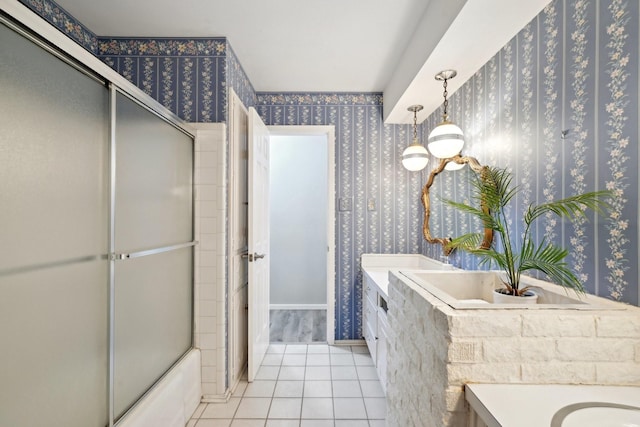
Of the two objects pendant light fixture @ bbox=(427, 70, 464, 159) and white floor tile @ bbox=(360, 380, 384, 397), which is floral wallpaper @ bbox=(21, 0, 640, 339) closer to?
pendant light fixture @ bbox=(427, 70, 464, 159)

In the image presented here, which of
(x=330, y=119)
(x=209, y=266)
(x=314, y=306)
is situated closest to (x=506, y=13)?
(x=330, y=119)

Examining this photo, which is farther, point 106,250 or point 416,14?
point 416,14

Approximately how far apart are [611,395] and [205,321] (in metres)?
1.97

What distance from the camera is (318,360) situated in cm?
258

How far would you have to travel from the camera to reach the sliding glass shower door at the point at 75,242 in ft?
2.69

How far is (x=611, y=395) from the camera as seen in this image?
769mm

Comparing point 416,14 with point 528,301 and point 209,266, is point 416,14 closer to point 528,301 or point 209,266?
point 528,301

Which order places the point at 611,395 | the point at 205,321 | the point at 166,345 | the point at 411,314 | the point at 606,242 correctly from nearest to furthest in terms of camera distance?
the point at 611,395, the point at 606,242, the point at 411,314, the point at 166,345, the point at 205,321

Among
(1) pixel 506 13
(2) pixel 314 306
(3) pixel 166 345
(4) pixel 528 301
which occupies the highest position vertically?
(1) pixel 506 13

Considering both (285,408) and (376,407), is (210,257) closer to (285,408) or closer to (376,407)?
(285,408)

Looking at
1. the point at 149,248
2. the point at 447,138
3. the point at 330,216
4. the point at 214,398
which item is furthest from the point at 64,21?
the point at 214,398

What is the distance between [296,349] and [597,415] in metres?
2.44

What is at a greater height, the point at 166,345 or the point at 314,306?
the point at 166,345

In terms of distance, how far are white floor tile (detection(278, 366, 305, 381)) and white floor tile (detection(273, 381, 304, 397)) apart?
0.07m
